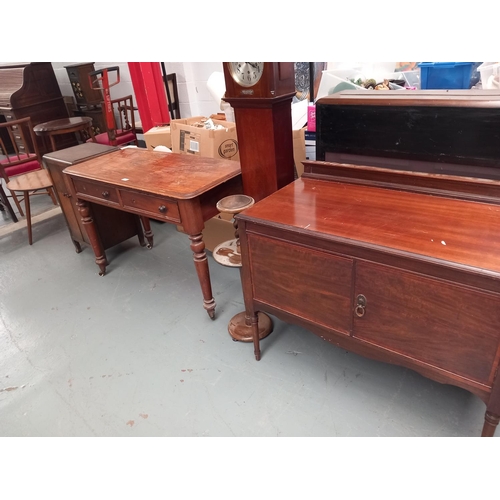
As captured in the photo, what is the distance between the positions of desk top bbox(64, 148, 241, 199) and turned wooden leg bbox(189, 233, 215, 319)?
0.79 ft

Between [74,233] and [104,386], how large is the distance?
55.5 inches

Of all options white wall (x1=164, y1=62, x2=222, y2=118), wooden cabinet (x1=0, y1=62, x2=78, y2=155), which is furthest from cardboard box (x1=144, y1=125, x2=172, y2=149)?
wooden cabinet (x1=0, y1=62, x2=78, y2=155)

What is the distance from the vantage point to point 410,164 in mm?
1378

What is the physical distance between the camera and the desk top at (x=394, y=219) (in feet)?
3.35

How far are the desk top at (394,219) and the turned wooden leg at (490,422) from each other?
19.6 inches

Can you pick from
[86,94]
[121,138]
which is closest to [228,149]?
[121,138]

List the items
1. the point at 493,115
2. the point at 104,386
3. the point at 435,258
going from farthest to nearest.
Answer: the point at 104,386, the point at 493,115, the point at 435,258

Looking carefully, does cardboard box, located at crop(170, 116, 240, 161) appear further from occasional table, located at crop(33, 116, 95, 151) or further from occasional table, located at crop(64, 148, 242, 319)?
occasional table, located at crop(33, 116, 95, 151)

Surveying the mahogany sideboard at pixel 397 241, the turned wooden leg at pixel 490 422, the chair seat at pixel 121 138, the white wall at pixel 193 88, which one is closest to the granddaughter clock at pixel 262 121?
the mahogany sideboard at pixel 397 241

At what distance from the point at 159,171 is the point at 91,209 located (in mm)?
693

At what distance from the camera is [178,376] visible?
67.4 inches

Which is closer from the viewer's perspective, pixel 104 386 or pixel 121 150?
pixel 104 386
